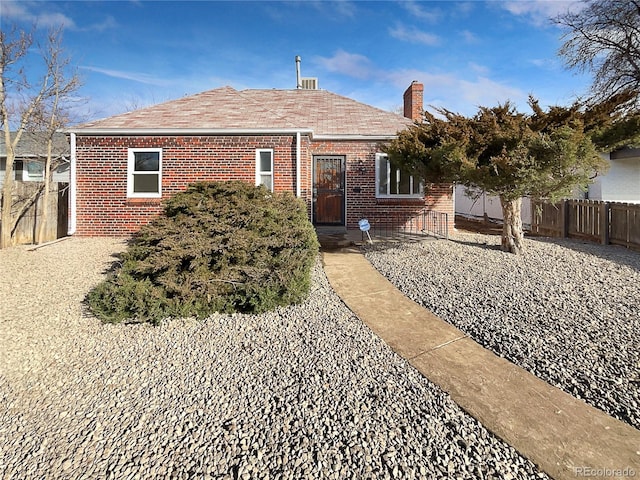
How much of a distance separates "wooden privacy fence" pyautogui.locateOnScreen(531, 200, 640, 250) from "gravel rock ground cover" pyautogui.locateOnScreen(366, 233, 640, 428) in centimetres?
71

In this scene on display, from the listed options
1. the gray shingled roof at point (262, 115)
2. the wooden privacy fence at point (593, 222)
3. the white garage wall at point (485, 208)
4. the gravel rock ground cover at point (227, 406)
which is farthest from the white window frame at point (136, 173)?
the white garage wall at point (485, 208)

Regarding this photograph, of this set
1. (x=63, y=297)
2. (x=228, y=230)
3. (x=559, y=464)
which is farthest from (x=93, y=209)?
(x=559, y=464)

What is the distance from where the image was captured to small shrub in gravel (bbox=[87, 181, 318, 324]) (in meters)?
4.40

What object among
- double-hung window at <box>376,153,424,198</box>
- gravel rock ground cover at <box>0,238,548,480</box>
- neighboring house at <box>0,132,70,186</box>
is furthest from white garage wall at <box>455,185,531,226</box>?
neighboring house at <box>0,132,70,186</box>

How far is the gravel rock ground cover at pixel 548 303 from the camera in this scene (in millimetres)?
3141

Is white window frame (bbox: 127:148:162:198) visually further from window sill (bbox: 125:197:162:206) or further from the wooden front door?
the wooden front door

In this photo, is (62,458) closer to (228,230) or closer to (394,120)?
(228,230)

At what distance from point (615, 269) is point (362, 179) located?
6.68 meters

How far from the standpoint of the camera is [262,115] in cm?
1075

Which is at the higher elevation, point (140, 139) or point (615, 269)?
point (140, 139)

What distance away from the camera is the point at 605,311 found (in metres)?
4.52

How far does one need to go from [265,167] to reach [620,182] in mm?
13527

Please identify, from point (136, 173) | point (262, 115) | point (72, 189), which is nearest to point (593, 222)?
point (262, 115)

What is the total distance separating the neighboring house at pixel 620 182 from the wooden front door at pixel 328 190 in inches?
388
